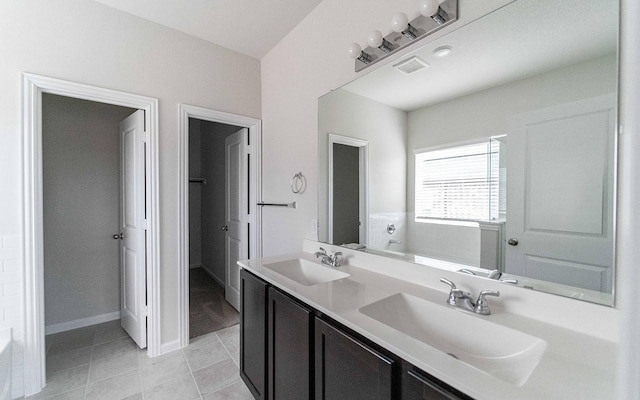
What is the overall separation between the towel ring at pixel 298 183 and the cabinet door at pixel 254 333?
0.86 meters

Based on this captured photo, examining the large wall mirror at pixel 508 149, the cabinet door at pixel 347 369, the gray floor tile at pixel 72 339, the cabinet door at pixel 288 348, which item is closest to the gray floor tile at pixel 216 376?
the cabinet door at pixel 288 348

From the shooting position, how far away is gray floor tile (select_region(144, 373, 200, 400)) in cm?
182

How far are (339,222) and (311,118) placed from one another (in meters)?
0.91

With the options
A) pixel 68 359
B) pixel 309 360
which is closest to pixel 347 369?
pixel 309 360

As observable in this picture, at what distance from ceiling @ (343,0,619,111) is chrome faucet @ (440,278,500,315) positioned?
2.95 ft

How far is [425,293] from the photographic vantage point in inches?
50.2

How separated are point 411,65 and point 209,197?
4.08 m

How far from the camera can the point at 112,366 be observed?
7.05ft

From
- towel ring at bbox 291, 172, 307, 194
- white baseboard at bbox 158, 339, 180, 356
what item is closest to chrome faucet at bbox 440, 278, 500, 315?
towel ring at bbox 291, 172, 307, 194

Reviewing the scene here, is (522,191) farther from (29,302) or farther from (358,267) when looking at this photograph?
(29,302)

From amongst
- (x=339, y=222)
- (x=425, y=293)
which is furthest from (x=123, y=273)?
(x=425, y=293)

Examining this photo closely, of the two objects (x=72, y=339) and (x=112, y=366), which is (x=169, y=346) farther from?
(x=72, y=339)

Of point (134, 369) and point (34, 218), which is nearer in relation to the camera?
point (34, 218)

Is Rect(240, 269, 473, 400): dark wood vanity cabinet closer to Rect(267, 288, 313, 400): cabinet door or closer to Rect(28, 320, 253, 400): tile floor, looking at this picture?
Rect(267, 288, 313, 400): cabinet door
